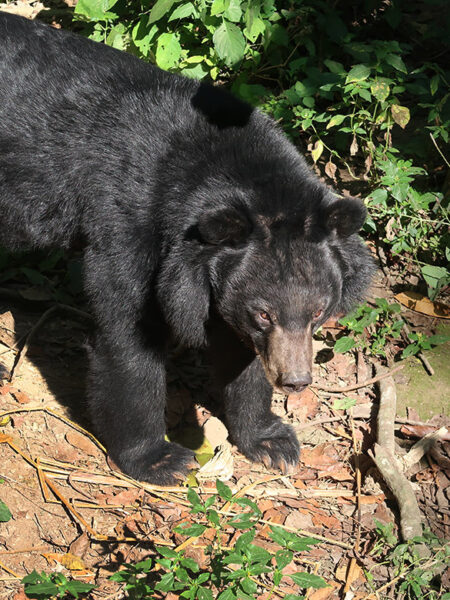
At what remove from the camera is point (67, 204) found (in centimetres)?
483

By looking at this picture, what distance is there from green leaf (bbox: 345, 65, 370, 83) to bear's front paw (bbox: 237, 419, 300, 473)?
3.02 metres

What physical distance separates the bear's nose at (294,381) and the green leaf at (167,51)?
3912 millimetres

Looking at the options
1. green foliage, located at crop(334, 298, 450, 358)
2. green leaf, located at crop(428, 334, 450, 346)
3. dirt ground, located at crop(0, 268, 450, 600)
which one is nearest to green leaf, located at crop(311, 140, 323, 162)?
green foliage, located at crop(334, 298, 450, 358)

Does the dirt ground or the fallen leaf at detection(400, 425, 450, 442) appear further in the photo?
the fallen leaf at detection(400, 425, 450, 442)

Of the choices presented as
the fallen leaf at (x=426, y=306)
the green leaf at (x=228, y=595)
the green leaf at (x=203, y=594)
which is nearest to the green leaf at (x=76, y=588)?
the green leaf at (x=203, y=594)

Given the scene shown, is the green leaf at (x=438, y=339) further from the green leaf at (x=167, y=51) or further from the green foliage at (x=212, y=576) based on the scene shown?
the green leaf at (x=167, y=51)

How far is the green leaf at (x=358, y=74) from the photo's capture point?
21.6 ft

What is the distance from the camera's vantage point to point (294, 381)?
4.31 meters

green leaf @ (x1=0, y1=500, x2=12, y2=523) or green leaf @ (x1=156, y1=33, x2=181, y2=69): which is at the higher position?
green leaf @ (x1=156, y1=33, x2=181, y2=69)

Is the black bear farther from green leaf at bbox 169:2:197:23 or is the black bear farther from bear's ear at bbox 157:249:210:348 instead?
green leaf at bbox 169:2:197:23

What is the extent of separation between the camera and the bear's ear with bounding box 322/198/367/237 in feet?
14.0

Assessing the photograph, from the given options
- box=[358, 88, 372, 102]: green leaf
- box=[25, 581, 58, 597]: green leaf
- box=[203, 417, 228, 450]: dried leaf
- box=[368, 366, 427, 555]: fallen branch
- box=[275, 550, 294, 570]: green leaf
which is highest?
box=[358, 88, 372, 102]: green leaf

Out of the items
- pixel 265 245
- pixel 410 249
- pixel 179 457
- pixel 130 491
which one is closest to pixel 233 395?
pixel 179 457

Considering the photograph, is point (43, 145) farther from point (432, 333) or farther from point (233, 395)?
point (432, 333)
